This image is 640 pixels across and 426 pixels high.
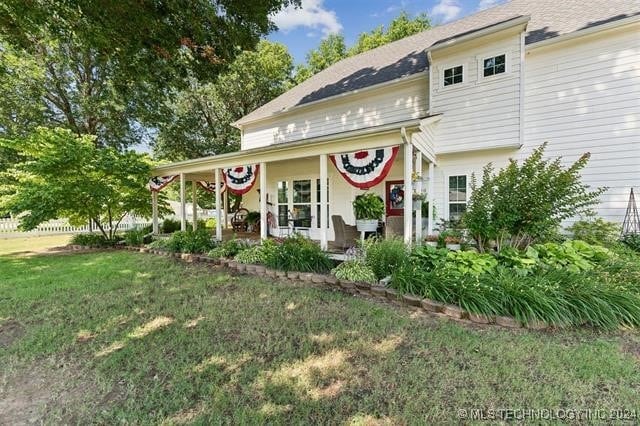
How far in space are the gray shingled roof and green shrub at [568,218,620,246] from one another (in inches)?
177

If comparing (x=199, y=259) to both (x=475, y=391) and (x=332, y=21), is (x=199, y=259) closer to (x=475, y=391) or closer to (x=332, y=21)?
(x=475, y=391)

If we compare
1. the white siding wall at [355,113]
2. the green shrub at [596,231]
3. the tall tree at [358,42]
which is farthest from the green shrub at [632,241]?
the tall tree at [358,42]

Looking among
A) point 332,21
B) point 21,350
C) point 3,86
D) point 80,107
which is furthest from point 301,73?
point 21,350

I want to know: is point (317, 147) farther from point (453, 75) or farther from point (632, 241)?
point (632, 241)

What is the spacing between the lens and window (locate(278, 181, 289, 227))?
35.7 ft

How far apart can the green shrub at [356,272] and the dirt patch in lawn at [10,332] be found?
4.43m

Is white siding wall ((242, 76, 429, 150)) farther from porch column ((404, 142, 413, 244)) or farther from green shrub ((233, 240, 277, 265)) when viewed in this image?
green shrub ((233, 240, 277, 265))

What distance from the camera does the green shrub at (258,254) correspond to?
6.66 meters

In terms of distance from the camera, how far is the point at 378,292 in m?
4.69

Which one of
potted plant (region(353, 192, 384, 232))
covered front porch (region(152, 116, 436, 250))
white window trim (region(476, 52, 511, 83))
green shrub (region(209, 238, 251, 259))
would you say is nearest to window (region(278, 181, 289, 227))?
covered front porch (region(152, 116, 436, 250))

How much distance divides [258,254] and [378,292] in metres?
3.27

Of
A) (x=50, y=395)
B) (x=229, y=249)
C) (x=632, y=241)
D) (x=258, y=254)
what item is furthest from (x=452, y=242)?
(x=50, y=395)

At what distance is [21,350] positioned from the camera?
129 inches

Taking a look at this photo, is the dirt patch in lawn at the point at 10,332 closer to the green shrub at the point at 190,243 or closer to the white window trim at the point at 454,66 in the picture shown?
the green shrub at the point at 190,243
